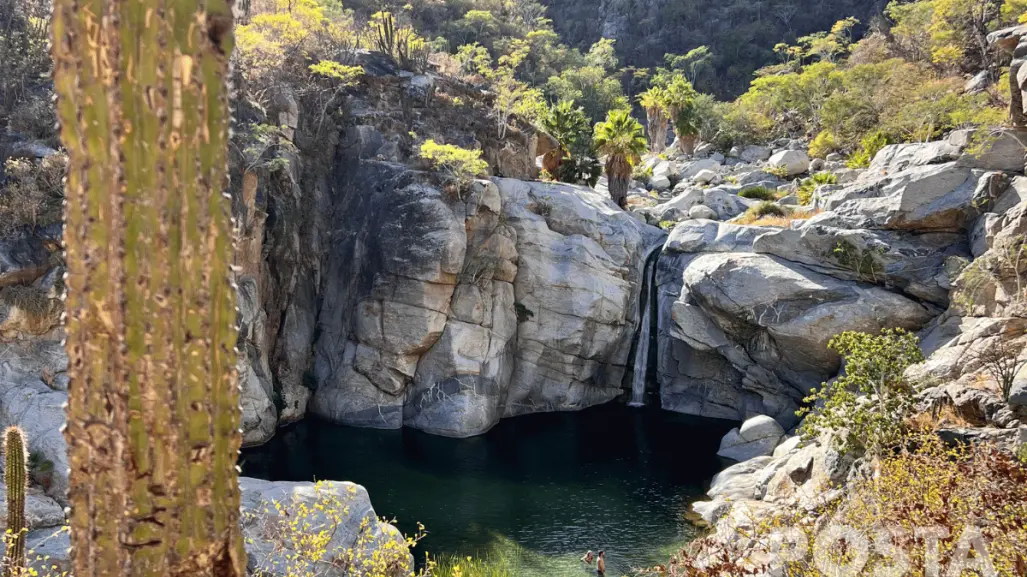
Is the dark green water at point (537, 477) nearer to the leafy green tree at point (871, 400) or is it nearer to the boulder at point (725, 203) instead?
the leafy green tree at point (871, 400)

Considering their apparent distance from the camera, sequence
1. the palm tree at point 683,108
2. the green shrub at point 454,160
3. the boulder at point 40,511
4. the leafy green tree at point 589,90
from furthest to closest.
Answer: the leafy green tree at point 589,90 → the palm tree at point 683,108 → the green shrub at point 454,160 → the boulder at point 40,511

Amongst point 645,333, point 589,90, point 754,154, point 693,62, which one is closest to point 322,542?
point 645,333

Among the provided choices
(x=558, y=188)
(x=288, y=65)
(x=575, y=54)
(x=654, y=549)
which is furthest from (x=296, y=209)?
(x=575, y=54)

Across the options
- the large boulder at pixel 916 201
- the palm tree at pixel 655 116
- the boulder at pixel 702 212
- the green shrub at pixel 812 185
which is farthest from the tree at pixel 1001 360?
the palm tree at pixel 655 116

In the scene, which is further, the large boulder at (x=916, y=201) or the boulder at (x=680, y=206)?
the boulder at (x=680, y=206)

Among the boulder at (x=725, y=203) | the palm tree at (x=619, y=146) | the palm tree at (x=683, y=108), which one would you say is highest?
the palm tree at (x=683, y=108)

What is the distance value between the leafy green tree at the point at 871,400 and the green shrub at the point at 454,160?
16.9 m

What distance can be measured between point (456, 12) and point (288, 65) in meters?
41.6

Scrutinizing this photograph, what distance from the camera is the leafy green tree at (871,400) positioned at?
58.4 ft

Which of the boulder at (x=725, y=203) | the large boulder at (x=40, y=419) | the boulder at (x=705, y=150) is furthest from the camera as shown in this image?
the boulder at (x=705, y=150)

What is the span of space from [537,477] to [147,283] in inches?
864

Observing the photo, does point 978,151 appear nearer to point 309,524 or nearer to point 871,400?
point 871,400

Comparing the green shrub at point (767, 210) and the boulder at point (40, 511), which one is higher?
the green shrub at point (767, 210)

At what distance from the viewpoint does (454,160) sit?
31.3 metres
